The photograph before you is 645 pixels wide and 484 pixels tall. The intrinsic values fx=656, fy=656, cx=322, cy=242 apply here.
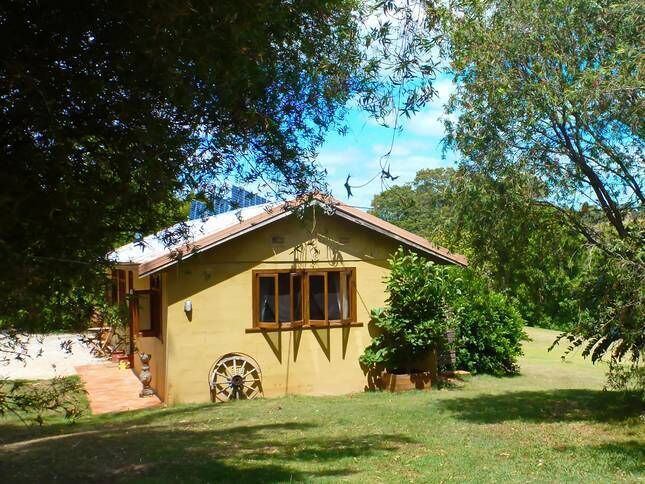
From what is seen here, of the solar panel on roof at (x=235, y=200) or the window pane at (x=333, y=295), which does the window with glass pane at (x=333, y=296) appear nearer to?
the window pane at (x=333, y=295)

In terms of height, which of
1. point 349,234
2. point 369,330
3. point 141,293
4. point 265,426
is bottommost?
point 265,426

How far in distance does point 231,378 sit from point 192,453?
5006 mm

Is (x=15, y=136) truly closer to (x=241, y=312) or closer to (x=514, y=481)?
(x=514, y=481)

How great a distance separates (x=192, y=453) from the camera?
8102 mm

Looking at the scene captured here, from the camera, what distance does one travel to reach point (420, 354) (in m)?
14.1

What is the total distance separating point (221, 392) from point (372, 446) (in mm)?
5327

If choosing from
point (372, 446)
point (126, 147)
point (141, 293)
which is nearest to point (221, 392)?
point (141, 293)

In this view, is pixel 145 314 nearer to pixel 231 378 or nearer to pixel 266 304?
pixel 231 378

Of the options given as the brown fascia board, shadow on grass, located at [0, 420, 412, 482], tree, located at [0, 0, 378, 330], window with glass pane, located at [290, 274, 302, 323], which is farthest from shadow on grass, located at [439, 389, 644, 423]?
tree, located at [0, 0, 378, 330]

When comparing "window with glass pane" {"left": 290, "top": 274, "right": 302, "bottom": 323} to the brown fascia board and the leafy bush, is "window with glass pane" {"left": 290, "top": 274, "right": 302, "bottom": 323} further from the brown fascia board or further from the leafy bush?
the leafy bush

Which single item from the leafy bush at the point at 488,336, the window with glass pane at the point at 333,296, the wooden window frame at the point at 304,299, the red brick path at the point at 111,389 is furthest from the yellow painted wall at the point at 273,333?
the leafy bush at the point at 488,336

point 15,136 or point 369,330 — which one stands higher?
point 15,136

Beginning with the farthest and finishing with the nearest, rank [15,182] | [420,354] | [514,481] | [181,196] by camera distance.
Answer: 1. [420,354]
2. [514,481]
3. [181,196]
4. [15,182]

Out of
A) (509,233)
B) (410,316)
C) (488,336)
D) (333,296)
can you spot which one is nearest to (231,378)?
(333,296)
